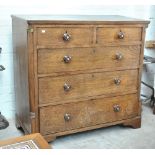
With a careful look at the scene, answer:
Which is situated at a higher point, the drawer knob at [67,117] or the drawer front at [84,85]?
the drawer front at [84,85]

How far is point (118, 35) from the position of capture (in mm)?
2080

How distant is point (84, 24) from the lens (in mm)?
1926

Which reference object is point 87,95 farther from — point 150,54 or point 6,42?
point 150,54

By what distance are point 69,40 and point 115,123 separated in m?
0.83

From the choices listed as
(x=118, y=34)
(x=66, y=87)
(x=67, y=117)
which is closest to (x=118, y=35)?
(x=118, y=34)

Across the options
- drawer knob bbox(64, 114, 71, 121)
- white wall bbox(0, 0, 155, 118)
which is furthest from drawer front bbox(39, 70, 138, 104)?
white wall bbox(0, 0, 155, 118)

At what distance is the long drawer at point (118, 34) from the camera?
2.02 m

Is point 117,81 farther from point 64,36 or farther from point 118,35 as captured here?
point 64,36

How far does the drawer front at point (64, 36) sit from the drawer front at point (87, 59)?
0.16ft

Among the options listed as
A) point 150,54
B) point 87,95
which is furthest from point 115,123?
point 150,54

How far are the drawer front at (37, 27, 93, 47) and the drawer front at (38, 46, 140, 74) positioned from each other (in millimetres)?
50
